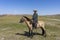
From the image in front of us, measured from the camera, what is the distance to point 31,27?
20188mm

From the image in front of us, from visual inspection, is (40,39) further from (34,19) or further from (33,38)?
(34,19)

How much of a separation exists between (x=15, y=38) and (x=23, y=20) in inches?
101

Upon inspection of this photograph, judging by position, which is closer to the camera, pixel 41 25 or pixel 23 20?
pixel 23 20

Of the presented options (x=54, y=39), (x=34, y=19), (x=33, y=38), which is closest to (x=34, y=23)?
(x=34, y=19)

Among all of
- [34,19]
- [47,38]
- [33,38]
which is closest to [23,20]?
[34,19]

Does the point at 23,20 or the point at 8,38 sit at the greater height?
the point at 23,20

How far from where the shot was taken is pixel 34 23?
2009 centimetres

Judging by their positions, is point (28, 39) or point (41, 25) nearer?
point (28, 39)

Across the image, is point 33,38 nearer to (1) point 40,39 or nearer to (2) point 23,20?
(1) point 40,39

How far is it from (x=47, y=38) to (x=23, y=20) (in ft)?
13.4

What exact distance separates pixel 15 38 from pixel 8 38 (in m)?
0.92

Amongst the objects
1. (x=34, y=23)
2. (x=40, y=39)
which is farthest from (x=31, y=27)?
(x=40, y=39)

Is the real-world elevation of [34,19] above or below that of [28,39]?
above

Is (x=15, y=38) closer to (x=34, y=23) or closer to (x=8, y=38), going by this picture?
(x=8, y=38)
